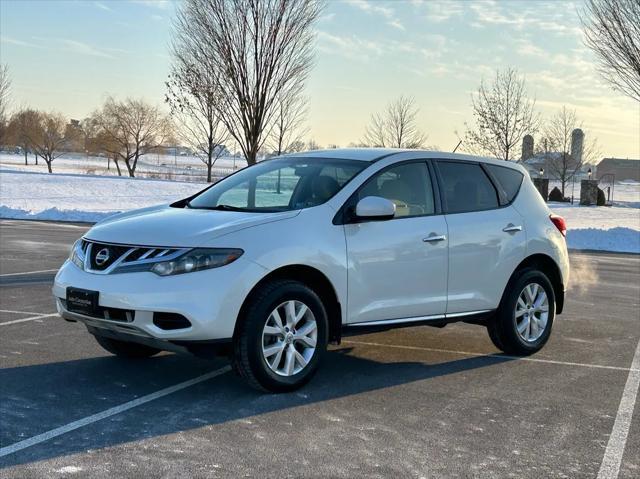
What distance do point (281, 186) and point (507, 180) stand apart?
7.21 feet

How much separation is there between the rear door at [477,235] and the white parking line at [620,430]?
1268 mm

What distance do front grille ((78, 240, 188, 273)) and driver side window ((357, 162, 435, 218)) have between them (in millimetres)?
1619

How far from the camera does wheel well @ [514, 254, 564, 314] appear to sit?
700 cm

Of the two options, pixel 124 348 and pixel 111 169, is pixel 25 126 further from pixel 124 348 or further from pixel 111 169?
pixel 124 348

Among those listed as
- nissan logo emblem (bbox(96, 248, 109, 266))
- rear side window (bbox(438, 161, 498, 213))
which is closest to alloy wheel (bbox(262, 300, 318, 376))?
Answer: nissan logo emblem (bbox(96, 248, 109, 266))

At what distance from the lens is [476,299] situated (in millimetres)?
6488

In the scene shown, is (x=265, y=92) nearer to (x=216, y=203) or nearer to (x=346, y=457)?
(x=216, y=203)

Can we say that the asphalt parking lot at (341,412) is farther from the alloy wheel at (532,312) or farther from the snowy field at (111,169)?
the snowy field at (111,169)

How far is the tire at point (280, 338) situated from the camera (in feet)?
16.9

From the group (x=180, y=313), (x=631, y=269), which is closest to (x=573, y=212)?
(x=631, y=269)

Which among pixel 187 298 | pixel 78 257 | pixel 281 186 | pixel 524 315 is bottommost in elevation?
pixel 524 315

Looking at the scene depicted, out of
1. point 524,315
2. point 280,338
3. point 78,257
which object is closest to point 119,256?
point 78,257

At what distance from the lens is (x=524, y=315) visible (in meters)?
6.88

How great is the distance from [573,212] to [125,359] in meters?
33.2
